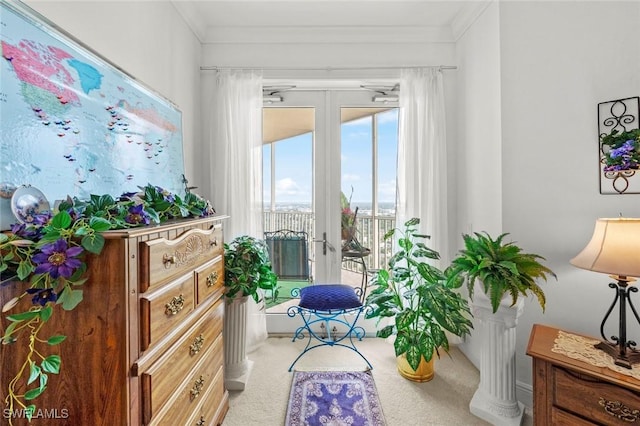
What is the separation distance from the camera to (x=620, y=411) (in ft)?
4.13

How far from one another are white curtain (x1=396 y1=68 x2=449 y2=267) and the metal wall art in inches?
40.1

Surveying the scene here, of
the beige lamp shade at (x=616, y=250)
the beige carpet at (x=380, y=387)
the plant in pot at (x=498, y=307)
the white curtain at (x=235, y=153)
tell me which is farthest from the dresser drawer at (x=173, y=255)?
the beige lamp shade at (x=616, y=250)

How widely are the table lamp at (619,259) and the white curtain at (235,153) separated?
7.66 ft

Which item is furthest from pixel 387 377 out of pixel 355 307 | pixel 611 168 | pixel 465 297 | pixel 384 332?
pixel 611 168

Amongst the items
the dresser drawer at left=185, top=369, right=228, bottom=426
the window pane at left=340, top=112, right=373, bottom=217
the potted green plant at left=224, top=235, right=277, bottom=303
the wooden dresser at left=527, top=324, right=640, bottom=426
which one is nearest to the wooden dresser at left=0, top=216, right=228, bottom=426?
the dresser drawer at left=185, top=369, right=228, bottom=426

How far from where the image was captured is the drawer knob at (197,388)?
1.31m

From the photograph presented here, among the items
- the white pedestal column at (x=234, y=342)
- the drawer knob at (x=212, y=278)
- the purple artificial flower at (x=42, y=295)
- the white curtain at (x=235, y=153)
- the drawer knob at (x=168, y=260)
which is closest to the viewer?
the purple artificial flower at (x=42, y=295)

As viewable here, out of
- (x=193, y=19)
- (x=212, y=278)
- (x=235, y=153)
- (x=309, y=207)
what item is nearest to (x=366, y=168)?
(x=309, y=207)

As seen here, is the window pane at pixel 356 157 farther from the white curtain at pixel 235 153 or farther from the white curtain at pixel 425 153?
the white curtain at pixel 235 153

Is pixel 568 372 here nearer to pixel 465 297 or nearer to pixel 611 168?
pixel 465 297

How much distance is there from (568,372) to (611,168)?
1.29 m

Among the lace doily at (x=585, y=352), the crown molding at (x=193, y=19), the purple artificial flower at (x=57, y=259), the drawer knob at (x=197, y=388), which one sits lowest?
the drawer knob at (x=197, y=388)

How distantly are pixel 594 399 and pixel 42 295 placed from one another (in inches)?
87.9

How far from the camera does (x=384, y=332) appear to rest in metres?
2.15
